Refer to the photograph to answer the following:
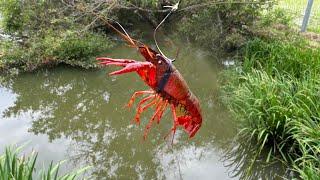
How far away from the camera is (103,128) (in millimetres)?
6086

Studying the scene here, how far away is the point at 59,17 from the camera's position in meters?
8.30

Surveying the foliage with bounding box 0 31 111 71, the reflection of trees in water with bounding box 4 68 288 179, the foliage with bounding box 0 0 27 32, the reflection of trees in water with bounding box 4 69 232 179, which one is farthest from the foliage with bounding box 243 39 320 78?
the foliage with bounding box 0 0 27 32

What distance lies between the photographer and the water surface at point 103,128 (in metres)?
5.21

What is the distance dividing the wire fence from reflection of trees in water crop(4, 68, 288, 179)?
133 inches

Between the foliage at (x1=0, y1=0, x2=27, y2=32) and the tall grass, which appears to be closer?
the tall grass

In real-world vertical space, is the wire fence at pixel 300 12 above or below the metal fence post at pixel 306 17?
below

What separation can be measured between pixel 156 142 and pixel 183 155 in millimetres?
451

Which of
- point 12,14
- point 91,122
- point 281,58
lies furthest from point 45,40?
point 281,58

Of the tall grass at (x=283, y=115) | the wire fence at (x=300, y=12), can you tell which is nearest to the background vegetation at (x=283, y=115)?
the tall grass at (x=283, y=115)

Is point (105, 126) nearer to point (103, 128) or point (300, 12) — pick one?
point (103, 128)

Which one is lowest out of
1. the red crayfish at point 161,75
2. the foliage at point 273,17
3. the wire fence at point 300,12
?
the wire fence at point 300,12

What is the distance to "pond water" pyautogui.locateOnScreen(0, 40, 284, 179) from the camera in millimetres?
5199

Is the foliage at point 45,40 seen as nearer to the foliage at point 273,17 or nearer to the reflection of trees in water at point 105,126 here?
the reflection of trees in water at point 105,126

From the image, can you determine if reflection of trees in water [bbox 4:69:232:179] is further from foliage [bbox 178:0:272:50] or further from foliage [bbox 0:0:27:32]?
foliage [bbox 178:0:272:50]
